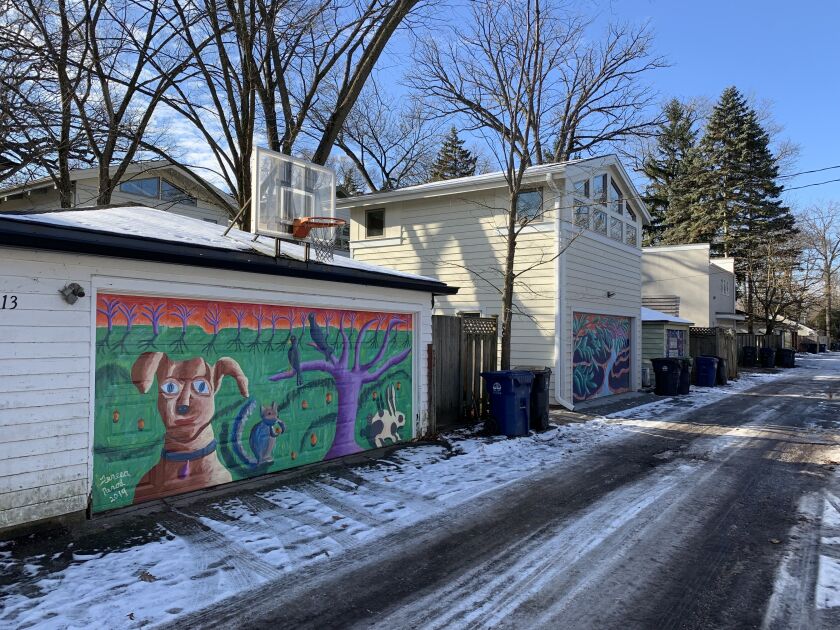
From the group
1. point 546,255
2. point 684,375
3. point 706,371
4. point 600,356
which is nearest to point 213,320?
point 546,255

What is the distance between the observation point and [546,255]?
43.9 ft

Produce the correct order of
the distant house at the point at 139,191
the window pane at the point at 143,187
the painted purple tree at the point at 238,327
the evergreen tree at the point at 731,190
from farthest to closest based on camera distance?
the evergreen tree at the point at 731,190
the window pane at the point at 143,187
the distant house at the point at 139,191
the painted purple tree at the point at 238,327

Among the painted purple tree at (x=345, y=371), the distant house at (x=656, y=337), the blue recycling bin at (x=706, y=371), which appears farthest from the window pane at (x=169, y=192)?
the blue recycling bin at (x=706, y=371)

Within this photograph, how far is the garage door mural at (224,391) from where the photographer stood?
5.58 meters

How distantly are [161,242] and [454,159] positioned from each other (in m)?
43.1

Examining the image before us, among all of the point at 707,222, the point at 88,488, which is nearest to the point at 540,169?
the point at 88,488

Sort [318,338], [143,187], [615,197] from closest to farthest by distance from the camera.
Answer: [318,338], [615,197], [143,187]

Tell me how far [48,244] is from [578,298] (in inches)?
448

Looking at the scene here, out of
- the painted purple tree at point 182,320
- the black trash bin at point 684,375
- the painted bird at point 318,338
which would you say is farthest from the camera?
the black trash bin at point 684,375

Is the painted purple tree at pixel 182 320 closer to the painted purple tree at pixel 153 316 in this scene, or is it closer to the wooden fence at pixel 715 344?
the painted purple tree at pixel 153 316

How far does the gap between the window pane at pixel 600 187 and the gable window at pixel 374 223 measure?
589 cm

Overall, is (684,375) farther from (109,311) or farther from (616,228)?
(109,311)

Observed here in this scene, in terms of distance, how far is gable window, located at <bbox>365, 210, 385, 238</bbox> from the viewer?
53.2ft

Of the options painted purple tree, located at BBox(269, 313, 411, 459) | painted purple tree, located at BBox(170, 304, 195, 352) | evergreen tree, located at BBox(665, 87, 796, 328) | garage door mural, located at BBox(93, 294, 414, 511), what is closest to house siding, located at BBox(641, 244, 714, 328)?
evergreen tree, located at BBox(665, 87, 796, 328)
